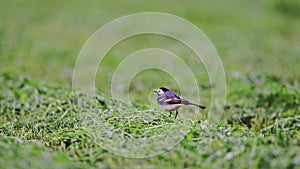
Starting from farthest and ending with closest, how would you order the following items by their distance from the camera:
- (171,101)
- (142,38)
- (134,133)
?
1. (142,38)
2. (171,101)
3. (134,133)

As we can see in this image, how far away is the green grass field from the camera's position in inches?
199

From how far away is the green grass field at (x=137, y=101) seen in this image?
5043 mm

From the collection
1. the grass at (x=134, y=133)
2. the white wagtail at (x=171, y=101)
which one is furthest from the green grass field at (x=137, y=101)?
the white wagtail at (x=171, y=101)

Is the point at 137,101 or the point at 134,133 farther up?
the point at 137,101

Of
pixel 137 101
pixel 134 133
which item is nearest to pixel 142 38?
pixel 137 101

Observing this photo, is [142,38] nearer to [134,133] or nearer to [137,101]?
[137,101]

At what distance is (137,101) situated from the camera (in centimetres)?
841

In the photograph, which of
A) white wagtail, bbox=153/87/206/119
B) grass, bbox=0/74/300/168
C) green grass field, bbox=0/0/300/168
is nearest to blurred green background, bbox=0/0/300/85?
green grass field, bbox=0/0/300/168

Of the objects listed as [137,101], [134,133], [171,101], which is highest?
[137,101]

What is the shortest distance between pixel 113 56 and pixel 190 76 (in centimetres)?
313

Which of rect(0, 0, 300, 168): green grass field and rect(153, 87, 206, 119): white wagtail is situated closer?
rect(0, 0, 300, 168): green grass field

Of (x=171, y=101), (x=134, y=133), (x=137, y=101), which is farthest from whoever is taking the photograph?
(x=137, y=101)

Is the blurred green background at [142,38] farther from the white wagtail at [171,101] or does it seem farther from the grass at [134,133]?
the white wagtail at [171,101]

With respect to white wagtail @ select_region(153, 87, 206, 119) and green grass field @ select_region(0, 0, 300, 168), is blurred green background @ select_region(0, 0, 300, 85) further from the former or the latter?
white wagtail @ select_region(153, 87, 206, 119)
